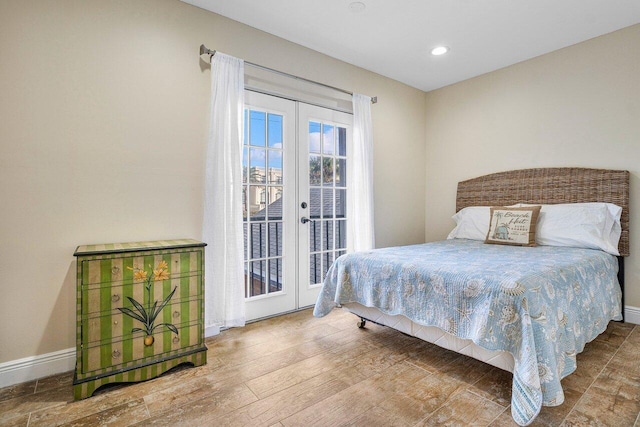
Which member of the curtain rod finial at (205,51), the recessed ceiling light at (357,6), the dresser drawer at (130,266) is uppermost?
the recessed ceiling light at (357,6)

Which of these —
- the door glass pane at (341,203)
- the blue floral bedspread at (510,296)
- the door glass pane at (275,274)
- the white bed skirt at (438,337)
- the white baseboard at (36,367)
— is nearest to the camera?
the blue floral bedspread at (510,296)

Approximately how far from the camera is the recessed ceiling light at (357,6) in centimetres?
251

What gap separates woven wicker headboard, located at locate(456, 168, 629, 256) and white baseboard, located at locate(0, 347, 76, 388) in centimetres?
392

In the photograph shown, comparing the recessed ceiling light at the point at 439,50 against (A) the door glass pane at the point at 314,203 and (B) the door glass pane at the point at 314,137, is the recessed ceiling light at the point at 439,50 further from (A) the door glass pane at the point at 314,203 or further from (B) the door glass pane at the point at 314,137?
(A) the door glass pane at the point at 314,203

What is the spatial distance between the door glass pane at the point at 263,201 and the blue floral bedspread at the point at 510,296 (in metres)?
0.64

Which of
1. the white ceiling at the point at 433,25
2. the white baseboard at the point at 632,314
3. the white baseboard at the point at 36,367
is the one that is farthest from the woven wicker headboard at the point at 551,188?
the white baseboard at the point at 36,367

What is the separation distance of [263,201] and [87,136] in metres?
1.37

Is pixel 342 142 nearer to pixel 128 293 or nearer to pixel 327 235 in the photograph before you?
pixel 327 235

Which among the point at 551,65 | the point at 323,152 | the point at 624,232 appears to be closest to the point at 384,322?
the point at 323,152

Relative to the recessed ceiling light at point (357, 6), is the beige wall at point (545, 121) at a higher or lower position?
lower

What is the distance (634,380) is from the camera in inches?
74.8

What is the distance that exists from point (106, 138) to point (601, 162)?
13.3ft

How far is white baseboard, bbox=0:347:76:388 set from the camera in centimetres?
191

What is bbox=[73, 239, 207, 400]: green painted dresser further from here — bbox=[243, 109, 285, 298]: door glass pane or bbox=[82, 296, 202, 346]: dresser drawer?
bbox=[243, 109, 285, 298]: door glass pane
